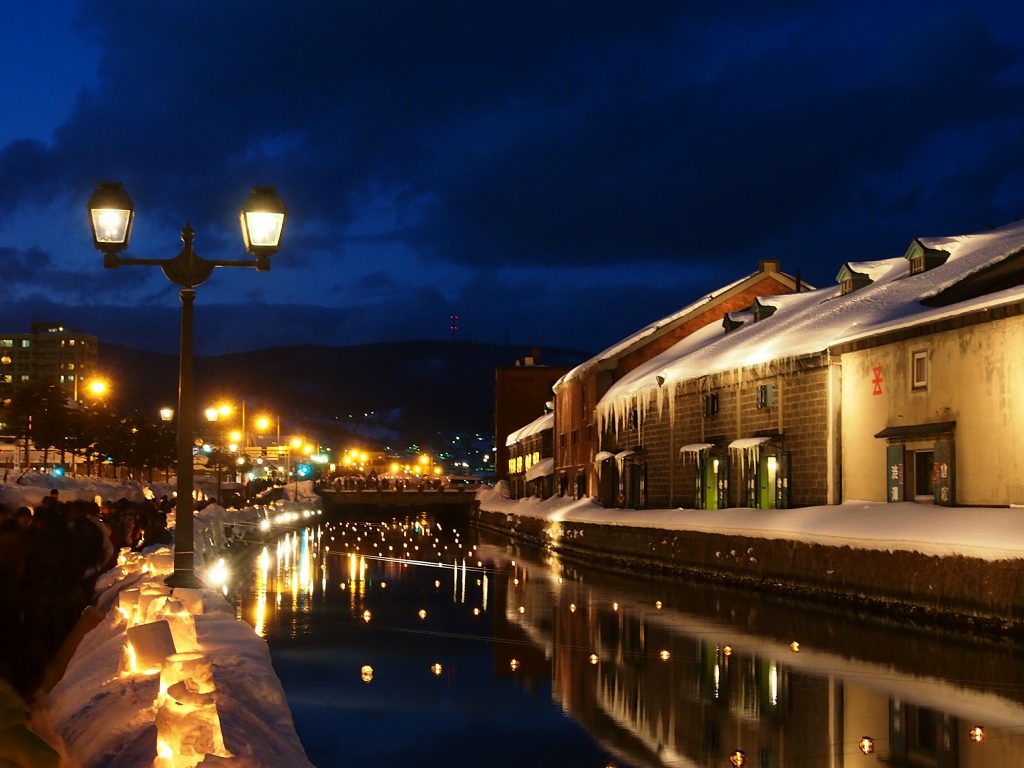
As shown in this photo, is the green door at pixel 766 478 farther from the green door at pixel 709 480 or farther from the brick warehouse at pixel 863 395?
the green door at pixel 709 480

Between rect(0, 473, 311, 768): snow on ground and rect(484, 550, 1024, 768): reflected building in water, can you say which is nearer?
rect(0, 473, 311, 768): snow on ground

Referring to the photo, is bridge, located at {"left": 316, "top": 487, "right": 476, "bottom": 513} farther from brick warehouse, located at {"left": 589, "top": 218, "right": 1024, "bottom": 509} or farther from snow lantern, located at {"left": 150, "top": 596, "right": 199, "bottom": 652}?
snow lantern, located at {"left": 150, "top": 596, "right": 199, "bottom": 652}

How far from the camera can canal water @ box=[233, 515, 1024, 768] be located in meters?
11.1

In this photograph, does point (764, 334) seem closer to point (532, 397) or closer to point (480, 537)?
point (480, 537)

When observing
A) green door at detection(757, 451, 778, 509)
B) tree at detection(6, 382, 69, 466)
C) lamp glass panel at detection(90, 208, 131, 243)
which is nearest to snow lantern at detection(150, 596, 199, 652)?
lamp glass panel at detection(90, 208, 131, 243)

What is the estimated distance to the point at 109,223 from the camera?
1672 centimetres

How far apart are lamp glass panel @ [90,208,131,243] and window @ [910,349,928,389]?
1886 cm

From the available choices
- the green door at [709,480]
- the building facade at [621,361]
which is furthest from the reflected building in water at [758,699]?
the building facade at [621,361]

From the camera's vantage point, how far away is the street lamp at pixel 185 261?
651 inches

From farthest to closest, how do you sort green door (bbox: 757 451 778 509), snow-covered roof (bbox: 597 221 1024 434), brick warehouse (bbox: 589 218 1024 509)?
green door (bbox: 757 451 778 509) → snow-covered roof (bbox: 597 221 1024 434) → brick warehouse (bbox: 589 218 1024 509)

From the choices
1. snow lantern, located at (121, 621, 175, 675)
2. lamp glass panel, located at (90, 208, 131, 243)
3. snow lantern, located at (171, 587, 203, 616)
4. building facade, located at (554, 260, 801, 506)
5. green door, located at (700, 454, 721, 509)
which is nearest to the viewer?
snow lantern, located at (121, 621, 175, 675)

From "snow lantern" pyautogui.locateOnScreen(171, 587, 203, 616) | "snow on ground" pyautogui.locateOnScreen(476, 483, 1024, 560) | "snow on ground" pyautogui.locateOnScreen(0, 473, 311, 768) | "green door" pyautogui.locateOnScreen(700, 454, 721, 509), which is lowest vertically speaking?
"snow on ground" pyautogui.locateOnScreen(0, 473, 311, 768)

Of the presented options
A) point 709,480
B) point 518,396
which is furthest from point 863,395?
point 518,396

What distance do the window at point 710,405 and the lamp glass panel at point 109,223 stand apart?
26584 mm
